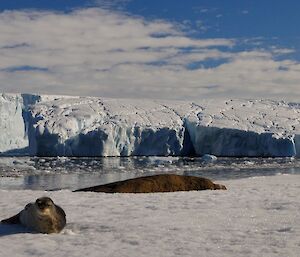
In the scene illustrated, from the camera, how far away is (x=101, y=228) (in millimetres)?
6410

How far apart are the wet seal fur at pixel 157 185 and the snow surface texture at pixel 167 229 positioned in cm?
355

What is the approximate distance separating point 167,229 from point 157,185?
7000 millimetres

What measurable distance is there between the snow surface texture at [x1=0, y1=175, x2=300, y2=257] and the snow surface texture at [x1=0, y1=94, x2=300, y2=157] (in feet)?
130

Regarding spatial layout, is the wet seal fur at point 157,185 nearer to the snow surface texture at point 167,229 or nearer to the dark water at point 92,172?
the snow surface texture at point 167,229

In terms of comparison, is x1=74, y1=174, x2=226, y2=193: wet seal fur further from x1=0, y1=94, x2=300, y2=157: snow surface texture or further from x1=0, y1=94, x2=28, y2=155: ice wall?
x1=0, y1=94, x2=28, y2=155: ice wall

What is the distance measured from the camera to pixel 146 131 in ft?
165

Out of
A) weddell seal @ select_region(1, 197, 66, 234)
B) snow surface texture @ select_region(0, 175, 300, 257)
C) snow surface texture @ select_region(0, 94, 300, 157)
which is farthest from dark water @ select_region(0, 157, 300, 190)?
snow surface texture @ select_region(0, 94, 300, 157)

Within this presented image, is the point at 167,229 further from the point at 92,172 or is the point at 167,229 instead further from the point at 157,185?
the point at 92,172

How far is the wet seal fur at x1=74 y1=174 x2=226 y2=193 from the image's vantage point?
12.9m

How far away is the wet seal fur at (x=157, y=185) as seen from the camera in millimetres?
12859

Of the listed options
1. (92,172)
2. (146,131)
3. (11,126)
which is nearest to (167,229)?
(92,172)

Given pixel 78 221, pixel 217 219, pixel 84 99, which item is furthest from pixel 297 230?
pixel 84 99

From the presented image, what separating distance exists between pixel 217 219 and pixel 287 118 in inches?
1990

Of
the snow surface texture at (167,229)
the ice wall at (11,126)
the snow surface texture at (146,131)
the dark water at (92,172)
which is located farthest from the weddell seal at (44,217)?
the ice wall at (11,126)
